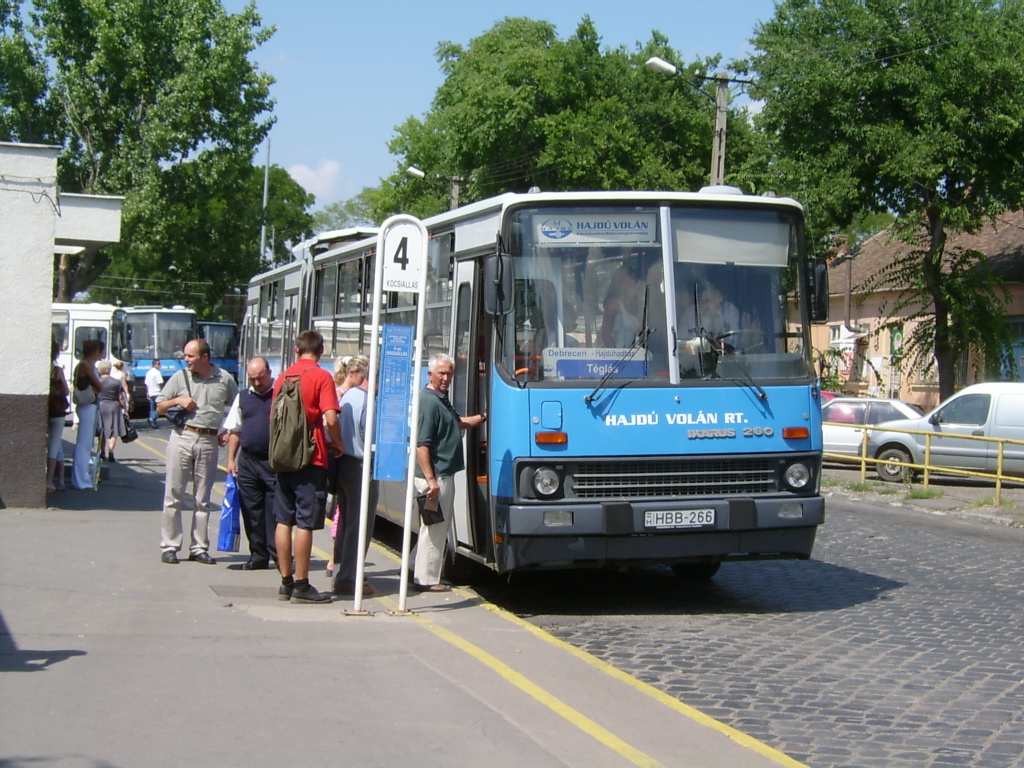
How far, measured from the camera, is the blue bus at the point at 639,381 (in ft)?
28.9

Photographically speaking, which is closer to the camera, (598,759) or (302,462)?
(598,759)

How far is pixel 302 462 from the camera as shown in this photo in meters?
8.55

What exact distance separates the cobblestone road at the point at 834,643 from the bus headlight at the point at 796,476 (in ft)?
3.30

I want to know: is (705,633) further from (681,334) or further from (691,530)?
(681,334)

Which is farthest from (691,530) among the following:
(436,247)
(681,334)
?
(436,247)

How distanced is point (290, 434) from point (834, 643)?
3.96m

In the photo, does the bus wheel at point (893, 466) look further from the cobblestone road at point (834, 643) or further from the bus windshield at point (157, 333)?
the bus windshield at point (157, 333)

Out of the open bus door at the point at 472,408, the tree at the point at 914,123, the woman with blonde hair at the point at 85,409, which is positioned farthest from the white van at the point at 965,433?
the open bus door at the point at 472,408

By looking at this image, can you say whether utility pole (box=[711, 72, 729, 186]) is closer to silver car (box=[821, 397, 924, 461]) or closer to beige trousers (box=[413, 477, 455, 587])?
silver car (box=[821, 397, 924, 461])

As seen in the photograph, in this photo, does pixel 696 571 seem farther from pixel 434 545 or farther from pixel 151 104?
pixel 151 104

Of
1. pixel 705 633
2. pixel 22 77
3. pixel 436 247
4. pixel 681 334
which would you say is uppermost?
pixel 22 77

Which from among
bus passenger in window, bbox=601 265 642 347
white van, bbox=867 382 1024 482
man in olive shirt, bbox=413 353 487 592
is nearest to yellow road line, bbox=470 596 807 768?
man in olive shirt, bbox=413 353 487 592

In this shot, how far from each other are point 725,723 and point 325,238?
12.1m

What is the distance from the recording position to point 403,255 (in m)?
8.66
